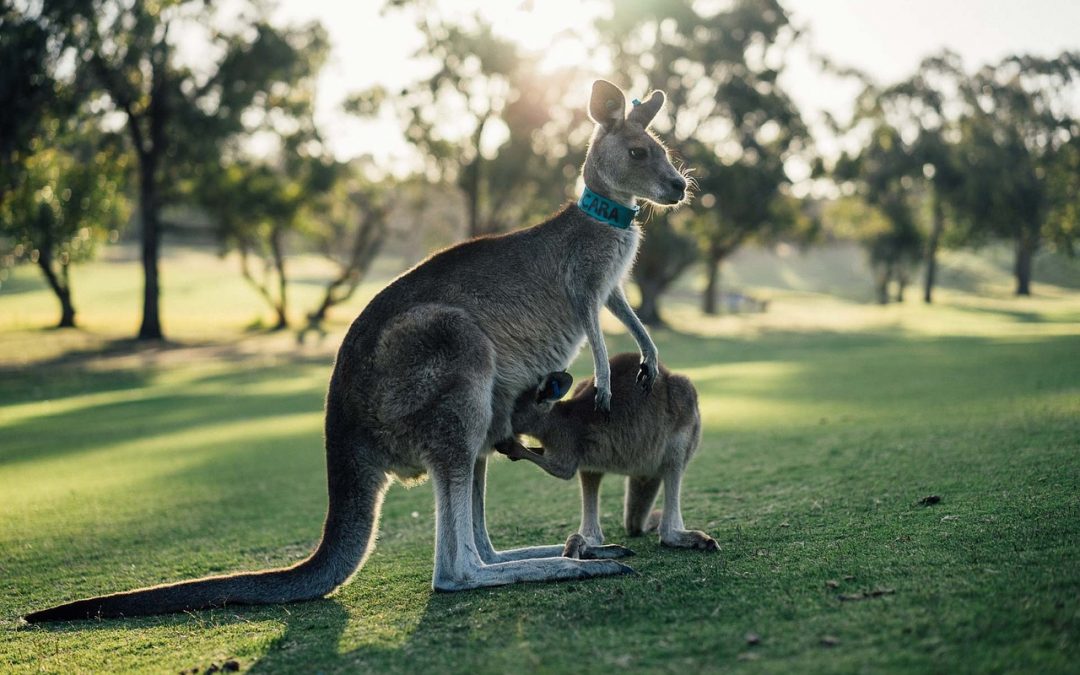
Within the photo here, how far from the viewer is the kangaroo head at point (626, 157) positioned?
4902mm

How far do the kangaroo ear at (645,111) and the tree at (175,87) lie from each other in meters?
25.2

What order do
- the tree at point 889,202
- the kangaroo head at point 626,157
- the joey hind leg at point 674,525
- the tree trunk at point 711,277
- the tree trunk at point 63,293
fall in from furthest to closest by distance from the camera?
the tree at point 889,202, the tree trunk at point 711,277, the tree trunk at point 63,293, the kangaroo head at point 626,157, the joey hind leg at point 674,525

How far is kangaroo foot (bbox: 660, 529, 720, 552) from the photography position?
4.71 m

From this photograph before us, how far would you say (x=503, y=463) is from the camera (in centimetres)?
912

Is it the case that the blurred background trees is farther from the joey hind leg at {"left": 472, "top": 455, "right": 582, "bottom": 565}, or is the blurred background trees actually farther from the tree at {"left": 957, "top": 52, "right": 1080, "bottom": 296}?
the joey hind leg at {"left": 472, "top": 455, "right": 582, "bottom": 565}


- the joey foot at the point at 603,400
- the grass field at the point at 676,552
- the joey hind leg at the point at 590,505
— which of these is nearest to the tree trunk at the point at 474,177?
the grass field at the point at 676,552

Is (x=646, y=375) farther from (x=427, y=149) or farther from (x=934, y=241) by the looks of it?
(x=934, y=241)

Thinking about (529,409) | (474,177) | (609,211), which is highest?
(474,177)

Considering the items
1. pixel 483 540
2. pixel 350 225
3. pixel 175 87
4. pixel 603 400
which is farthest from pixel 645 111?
pixel 350 225

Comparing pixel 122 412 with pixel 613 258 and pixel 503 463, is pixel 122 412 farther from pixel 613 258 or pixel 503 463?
pixel 613 258

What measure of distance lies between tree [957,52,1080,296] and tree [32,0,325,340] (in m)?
35.4

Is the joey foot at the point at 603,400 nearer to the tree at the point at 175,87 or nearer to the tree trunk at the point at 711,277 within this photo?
the tree at the point at 175,87

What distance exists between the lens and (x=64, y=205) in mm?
30938

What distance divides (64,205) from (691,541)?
3152cm
